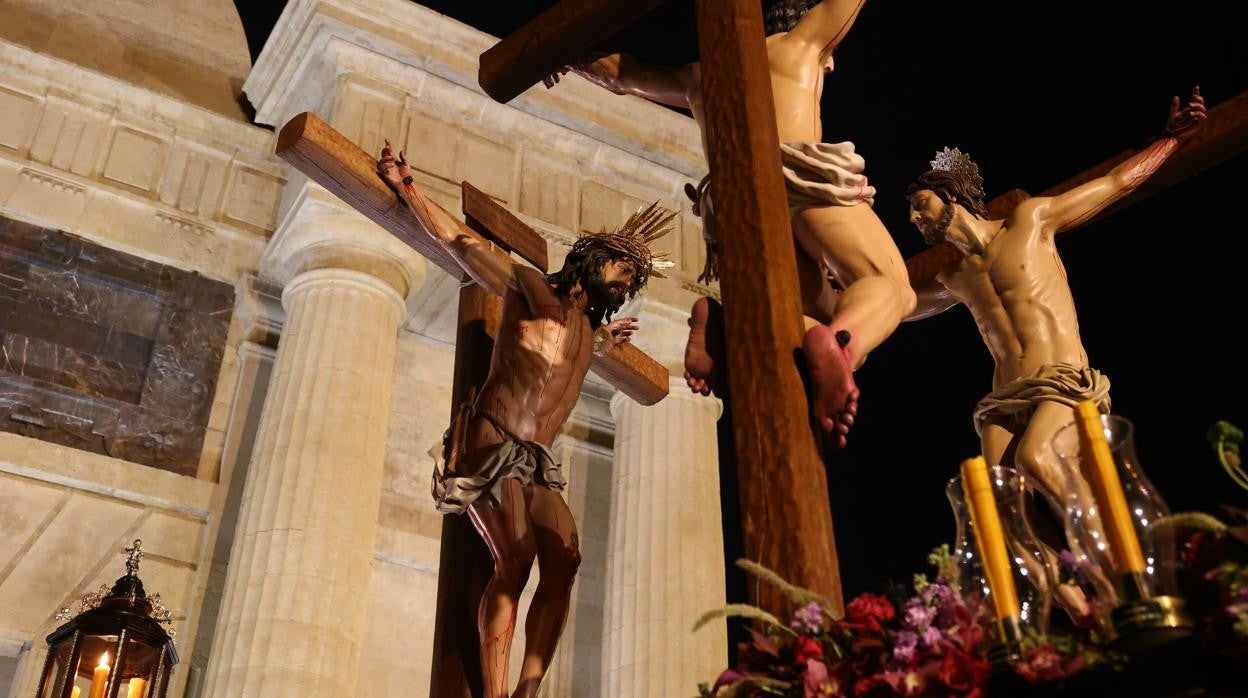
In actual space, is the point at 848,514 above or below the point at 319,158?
above

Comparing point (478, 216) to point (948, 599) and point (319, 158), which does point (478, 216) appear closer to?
point (319, 158)

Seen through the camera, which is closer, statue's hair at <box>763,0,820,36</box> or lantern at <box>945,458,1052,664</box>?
lantern at <box>945,458,1052,664</box>

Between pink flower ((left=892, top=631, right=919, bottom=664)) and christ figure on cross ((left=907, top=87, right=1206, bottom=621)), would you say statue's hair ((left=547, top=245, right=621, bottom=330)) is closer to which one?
christ figure on cross ((left=907, top=87, right=1206, bottom=621))

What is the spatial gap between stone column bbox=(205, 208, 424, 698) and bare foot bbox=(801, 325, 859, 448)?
18.9 feet

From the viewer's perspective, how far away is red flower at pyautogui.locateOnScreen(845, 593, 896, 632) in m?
2.27

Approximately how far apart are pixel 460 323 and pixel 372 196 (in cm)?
62

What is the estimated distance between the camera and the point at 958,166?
15.8 feet

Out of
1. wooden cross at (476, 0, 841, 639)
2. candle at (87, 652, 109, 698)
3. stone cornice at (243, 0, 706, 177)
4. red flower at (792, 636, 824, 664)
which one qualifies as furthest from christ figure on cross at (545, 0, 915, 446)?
stone cornice at (243, 0, 706, 177)

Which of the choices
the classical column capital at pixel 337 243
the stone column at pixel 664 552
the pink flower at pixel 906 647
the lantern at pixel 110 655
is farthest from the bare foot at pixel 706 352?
the classical column capital at pixel 337 243

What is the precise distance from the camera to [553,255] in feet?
37.4

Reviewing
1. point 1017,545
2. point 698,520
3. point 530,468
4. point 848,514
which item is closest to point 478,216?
point 530,468

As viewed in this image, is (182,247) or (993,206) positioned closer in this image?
(993,206)

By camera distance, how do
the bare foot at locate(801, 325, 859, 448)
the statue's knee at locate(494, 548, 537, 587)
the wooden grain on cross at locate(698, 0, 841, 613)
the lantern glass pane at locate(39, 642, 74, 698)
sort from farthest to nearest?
the lantern glass pane at locate(39, 642, 74, 698) → the statue's knee at locate(494, 548, 537, 587) → the bare foot at locate(801, 325, 859, 448) → the wooden grain on cross at locate(698, 0, 841, 613)

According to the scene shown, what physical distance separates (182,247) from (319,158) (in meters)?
7.05
